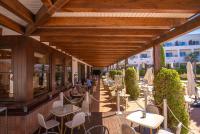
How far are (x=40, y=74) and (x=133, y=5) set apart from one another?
498 cm

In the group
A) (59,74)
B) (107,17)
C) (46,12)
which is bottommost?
(59,74)

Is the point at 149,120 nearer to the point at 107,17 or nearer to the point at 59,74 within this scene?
the point at 107,17

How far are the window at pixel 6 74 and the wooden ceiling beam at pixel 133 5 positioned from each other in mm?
3245

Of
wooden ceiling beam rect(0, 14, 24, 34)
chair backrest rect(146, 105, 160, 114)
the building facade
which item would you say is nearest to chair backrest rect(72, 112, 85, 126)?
chair backrest rect(146, 105, 160, 114)

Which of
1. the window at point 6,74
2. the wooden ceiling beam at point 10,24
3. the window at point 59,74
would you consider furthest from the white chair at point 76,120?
the window at point 59,74

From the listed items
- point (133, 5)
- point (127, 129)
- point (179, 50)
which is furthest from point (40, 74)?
point (179, 50)

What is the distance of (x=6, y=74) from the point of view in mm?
5566

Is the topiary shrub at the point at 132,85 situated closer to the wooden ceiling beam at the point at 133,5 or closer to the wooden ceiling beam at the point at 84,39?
the wooden ceiling beam at the point at 84,39

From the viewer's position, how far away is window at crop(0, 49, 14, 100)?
550 cm

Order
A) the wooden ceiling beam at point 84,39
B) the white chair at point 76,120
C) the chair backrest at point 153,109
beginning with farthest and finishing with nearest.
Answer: the wooden ceiling beam at point 84,39 → the chair backrest at point 153,109 → the white chair at point 76,120

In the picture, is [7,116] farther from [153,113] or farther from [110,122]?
[153,113]

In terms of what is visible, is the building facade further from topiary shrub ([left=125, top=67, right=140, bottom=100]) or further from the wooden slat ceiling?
the wooden slat ceiling

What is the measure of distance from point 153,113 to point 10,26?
4044 mm

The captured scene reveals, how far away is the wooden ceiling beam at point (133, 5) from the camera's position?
3.11m
